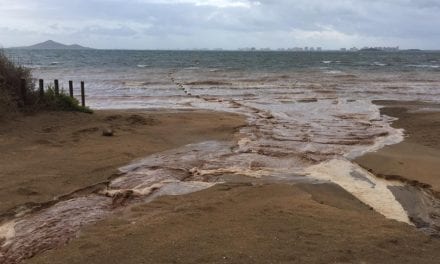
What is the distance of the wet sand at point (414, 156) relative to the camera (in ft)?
31.0

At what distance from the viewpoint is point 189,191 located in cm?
821

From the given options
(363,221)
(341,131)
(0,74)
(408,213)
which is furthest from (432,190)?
(0,74)

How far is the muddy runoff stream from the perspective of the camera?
6579 millimetres

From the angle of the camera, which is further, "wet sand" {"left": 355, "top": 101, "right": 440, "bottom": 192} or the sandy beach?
"wet sand" {"left": 355, "top": 101, "right": 440, "bottom": 192}

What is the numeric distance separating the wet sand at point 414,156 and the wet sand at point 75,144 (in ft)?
14.2

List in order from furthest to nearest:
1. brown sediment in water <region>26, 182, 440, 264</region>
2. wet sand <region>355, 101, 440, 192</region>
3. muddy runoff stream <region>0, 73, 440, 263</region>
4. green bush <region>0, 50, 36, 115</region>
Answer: green bush <region>0, 50, 36, 115</region> < wet sand <region>355, 101, 440, 192</region> < muddy runoff stream <region>0, 73, 440, 263</region> < brown sediment in water <region>26, 182, 440, 264</region>

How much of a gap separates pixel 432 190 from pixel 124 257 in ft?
18.4

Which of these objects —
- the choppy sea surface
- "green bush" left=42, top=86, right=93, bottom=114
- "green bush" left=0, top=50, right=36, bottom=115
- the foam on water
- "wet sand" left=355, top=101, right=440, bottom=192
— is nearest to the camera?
the foam on water

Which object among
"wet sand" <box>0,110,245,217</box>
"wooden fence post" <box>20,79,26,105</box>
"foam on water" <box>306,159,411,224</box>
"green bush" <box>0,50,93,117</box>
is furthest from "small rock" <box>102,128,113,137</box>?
"foam on water" <box>306,159,411,224</box>

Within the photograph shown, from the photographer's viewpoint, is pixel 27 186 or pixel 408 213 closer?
pixel 408 213

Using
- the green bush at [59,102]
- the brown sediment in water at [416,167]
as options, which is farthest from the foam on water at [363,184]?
the green bush at [59,102]

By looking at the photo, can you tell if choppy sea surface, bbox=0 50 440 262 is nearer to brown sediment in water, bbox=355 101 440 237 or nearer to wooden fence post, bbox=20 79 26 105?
brown sediment in water, bbox=355 101 440 237

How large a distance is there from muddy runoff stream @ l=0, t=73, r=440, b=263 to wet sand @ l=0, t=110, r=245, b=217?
40 centimetres

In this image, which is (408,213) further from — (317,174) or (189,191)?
(189,191)
